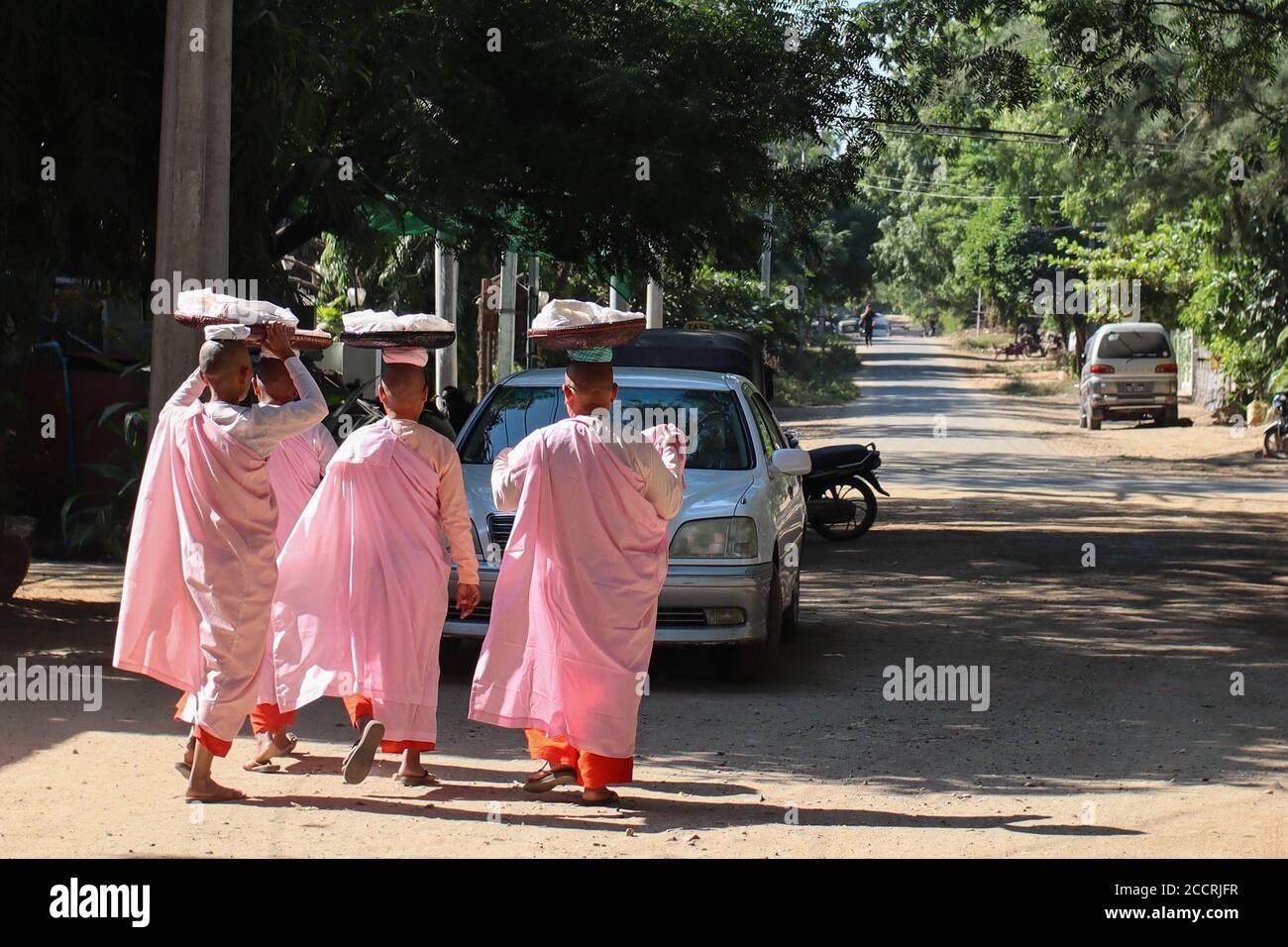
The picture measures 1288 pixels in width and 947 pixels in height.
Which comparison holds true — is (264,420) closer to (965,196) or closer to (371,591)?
(371,591)

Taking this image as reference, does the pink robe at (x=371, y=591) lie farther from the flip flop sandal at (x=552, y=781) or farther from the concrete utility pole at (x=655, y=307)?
the concrete utility pole at (x=655, y=307)

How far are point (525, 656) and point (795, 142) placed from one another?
29.3ft

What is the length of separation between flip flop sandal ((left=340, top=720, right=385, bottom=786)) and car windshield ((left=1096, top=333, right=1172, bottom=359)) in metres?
27.0

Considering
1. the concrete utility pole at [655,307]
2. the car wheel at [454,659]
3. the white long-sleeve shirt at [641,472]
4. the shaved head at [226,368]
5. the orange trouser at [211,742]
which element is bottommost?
the car wheel at [454,659]

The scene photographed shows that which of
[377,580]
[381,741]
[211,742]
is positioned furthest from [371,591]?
[211,742]

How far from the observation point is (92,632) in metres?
10.1

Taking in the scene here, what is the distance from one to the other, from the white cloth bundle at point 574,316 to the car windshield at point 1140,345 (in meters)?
26.5

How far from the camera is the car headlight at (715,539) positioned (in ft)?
28.4

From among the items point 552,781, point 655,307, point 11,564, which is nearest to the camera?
point 552,781

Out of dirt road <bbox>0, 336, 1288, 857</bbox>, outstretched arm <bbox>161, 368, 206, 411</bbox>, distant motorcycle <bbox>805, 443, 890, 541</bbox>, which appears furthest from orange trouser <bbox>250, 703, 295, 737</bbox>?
distant motorcycle <bbox>805, 443, 890, 541</bbox>

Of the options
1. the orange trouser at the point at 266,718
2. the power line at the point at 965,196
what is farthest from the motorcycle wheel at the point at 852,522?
the power line at the point at 965,196

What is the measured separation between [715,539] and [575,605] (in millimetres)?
2418

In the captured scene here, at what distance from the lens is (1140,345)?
3134 centimetres

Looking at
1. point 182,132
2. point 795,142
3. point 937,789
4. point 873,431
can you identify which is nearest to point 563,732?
point 937,789
